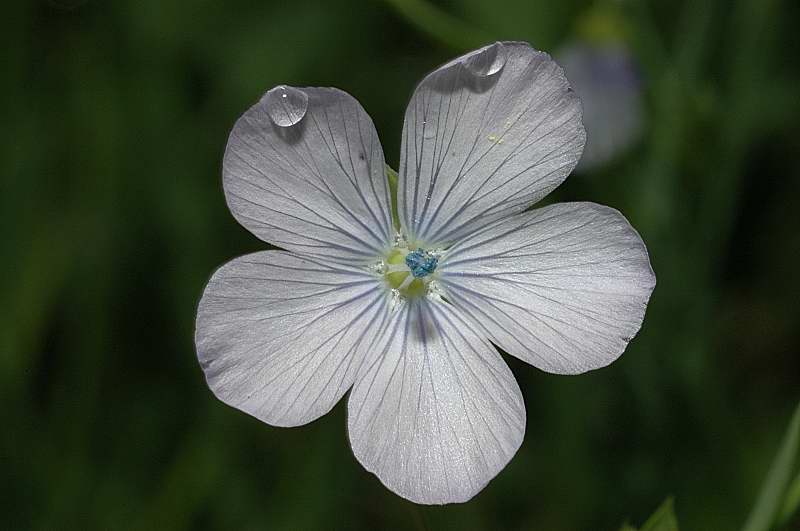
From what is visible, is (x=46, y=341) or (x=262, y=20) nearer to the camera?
(x=46, y=341)

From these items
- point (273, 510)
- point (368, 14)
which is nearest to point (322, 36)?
point (368, 14)

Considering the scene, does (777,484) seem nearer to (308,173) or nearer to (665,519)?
(665,519)

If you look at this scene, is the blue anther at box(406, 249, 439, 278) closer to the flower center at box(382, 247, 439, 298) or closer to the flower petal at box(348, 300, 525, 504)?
the flower center at box(382, 247, 439, 298)

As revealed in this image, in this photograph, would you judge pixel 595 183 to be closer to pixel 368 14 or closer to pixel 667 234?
pixel 667 234

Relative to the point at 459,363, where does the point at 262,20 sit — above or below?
above

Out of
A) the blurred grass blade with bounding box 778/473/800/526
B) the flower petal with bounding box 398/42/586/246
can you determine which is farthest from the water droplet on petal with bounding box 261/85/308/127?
the blurred grass blade with bounding box 778/473/800/526

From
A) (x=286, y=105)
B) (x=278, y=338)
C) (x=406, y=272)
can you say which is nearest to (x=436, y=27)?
(x=406, y=272)

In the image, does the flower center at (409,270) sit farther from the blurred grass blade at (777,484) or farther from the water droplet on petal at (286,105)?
the blurred grass blade at (777,484)

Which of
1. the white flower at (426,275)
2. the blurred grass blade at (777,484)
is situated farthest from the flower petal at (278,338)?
the blurred grass blade at (777,484)
